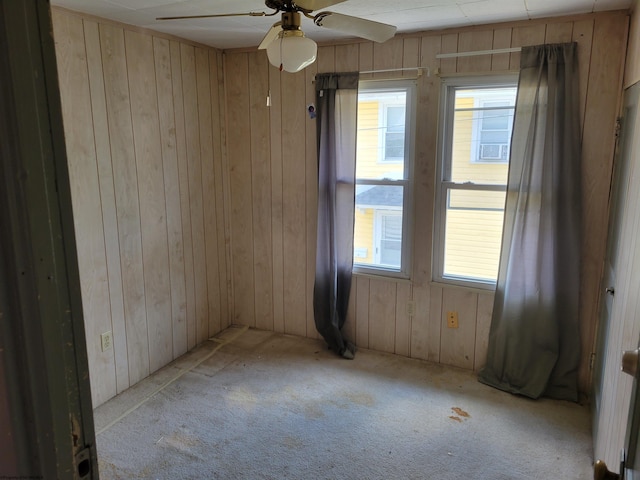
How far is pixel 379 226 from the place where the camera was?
133 inches

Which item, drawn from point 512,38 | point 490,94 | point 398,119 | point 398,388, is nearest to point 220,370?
point 398,388

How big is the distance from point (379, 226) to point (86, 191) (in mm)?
1904

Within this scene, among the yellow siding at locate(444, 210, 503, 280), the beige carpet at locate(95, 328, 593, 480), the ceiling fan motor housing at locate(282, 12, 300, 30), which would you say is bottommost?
the beige carpet at locate(95, 328, 593, 480)

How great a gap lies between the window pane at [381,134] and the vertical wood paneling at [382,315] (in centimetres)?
80

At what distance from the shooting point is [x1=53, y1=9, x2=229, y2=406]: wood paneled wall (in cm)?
258

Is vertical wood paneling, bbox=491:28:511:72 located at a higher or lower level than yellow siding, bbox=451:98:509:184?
higher

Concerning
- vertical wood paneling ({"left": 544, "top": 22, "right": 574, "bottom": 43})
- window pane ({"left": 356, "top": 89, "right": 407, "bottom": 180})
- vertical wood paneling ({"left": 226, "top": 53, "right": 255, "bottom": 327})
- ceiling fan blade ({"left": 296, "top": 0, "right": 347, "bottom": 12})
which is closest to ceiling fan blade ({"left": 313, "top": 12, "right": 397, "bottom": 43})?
ceiling fan blade ({"left": 296, "top": 0, "right": 347, "bottom": 12})

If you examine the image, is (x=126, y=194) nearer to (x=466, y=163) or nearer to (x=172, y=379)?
(x=172, y=379)

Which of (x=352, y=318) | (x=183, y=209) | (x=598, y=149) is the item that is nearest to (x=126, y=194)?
(x=183, y=209)

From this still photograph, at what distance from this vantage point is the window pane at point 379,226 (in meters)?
3.29

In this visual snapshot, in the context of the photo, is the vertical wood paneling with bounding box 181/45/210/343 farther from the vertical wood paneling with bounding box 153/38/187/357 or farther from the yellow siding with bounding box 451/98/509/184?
the yellow siding with bounding box 451/98/509/184

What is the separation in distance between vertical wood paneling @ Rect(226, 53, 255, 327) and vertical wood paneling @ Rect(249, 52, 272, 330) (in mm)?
44

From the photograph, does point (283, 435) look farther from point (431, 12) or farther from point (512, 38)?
point (512, 38)

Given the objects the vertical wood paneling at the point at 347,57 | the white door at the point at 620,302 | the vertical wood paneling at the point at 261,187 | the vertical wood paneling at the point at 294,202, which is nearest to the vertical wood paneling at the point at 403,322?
the vertical wood paneling at the point at 294,202
